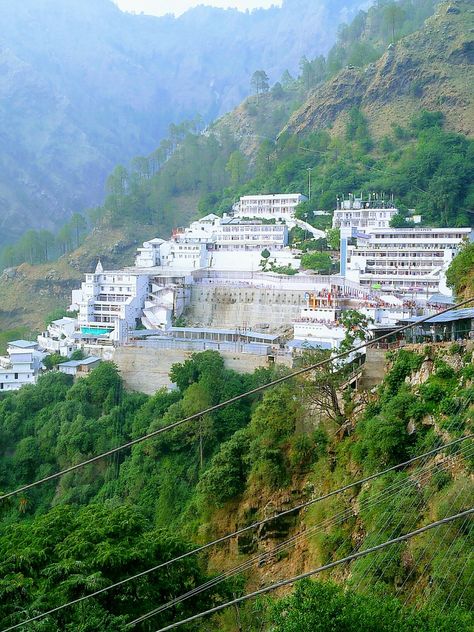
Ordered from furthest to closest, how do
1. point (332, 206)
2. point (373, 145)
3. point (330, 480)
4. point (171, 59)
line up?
point (171, 59)
point (373, 145)
point (332, 206)
point (330, 480)

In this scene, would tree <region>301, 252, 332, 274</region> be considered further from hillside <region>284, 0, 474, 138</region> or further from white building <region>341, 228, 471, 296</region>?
hillside <region>284, 0, 474, 138</region>

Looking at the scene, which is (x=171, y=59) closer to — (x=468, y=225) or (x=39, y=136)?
(x=39, y=136)

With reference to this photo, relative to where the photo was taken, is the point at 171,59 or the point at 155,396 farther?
the point at 171,59

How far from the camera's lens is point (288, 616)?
587cm

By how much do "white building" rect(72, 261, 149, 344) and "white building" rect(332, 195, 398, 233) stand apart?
7505mm

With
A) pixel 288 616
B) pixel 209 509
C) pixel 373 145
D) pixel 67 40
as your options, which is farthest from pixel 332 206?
pixel 67 40

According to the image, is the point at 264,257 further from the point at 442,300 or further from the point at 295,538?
the point at 295,538

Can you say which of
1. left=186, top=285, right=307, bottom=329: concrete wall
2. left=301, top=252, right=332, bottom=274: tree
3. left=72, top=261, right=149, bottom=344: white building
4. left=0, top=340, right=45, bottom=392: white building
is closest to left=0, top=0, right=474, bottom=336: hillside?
left=301, top=252, right=332, bottom=274: tree

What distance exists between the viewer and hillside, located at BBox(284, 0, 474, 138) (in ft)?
113

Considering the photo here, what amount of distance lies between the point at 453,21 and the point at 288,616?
122ft

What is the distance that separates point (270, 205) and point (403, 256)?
8508mm

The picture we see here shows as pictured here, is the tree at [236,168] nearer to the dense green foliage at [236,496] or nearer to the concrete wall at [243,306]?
the concrete wall at [243,306]

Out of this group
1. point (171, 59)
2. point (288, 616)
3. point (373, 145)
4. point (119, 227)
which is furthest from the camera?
point (171, 59)

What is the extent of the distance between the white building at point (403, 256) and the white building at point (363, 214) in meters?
1.50
